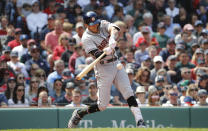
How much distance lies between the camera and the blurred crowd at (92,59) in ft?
35.3

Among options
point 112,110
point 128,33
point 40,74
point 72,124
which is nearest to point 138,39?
point 128,33

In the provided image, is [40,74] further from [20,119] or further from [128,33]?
[128,33]

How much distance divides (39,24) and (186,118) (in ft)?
17.8

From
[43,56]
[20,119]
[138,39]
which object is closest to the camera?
[20,119]

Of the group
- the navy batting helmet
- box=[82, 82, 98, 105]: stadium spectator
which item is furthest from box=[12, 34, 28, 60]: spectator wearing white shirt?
the navy batting helmet

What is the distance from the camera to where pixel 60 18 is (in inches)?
552

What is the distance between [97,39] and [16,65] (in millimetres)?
4174

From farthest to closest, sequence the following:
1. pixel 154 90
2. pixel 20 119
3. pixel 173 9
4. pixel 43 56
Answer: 1. pixel 173 9
2. pixel 43 56
3. pixel 154 90
4. pixel 20 119

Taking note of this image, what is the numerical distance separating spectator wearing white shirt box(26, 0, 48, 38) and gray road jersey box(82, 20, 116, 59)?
5750mm

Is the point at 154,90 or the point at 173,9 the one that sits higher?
the point at 173,9

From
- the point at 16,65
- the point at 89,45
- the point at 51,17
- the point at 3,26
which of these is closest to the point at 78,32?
the point at 51,17

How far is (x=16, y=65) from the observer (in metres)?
11.8

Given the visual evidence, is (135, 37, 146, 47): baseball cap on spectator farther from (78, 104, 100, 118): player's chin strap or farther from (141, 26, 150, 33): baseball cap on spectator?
(78, 104, 100, 118): player's chin strap

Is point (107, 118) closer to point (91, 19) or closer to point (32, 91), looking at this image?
point (32, 91)
